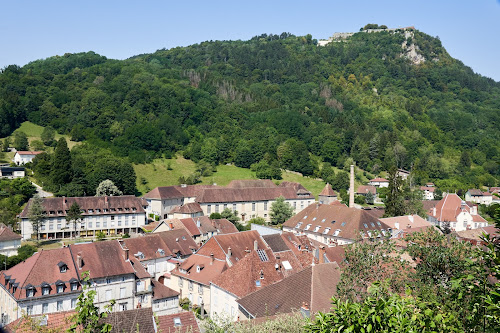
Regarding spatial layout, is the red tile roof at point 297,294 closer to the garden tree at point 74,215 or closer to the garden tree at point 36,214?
the garden tree at point 74,215

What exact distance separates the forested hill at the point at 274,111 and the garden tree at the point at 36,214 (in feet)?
127

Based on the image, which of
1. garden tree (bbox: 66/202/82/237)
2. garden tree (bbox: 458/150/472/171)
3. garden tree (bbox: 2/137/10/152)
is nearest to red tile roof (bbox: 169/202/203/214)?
garden tree (bbox: 66/202/82/237)

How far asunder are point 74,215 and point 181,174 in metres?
38.8

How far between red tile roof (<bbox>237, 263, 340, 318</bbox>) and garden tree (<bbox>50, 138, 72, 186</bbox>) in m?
52.7

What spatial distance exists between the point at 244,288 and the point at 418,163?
9774 centimetres

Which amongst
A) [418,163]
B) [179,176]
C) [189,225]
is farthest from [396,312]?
[418,163]

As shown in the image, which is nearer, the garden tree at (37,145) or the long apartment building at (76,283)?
the long apartment building at (76,283)

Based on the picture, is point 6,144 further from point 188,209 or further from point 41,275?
point 41,275

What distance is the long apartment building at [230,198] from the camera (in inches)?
2719

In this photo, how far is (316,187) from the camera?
93250 mm

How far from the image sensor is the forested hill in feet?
331

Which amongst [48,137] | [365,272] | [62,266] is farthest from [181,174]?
A: [365,272]

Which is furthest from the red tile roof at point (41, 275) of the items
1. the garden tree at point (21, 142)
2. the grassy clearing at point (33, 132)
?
the grassy clearing at point (33, 132)

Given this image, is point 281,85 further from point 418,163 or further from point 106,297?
point 106,297
